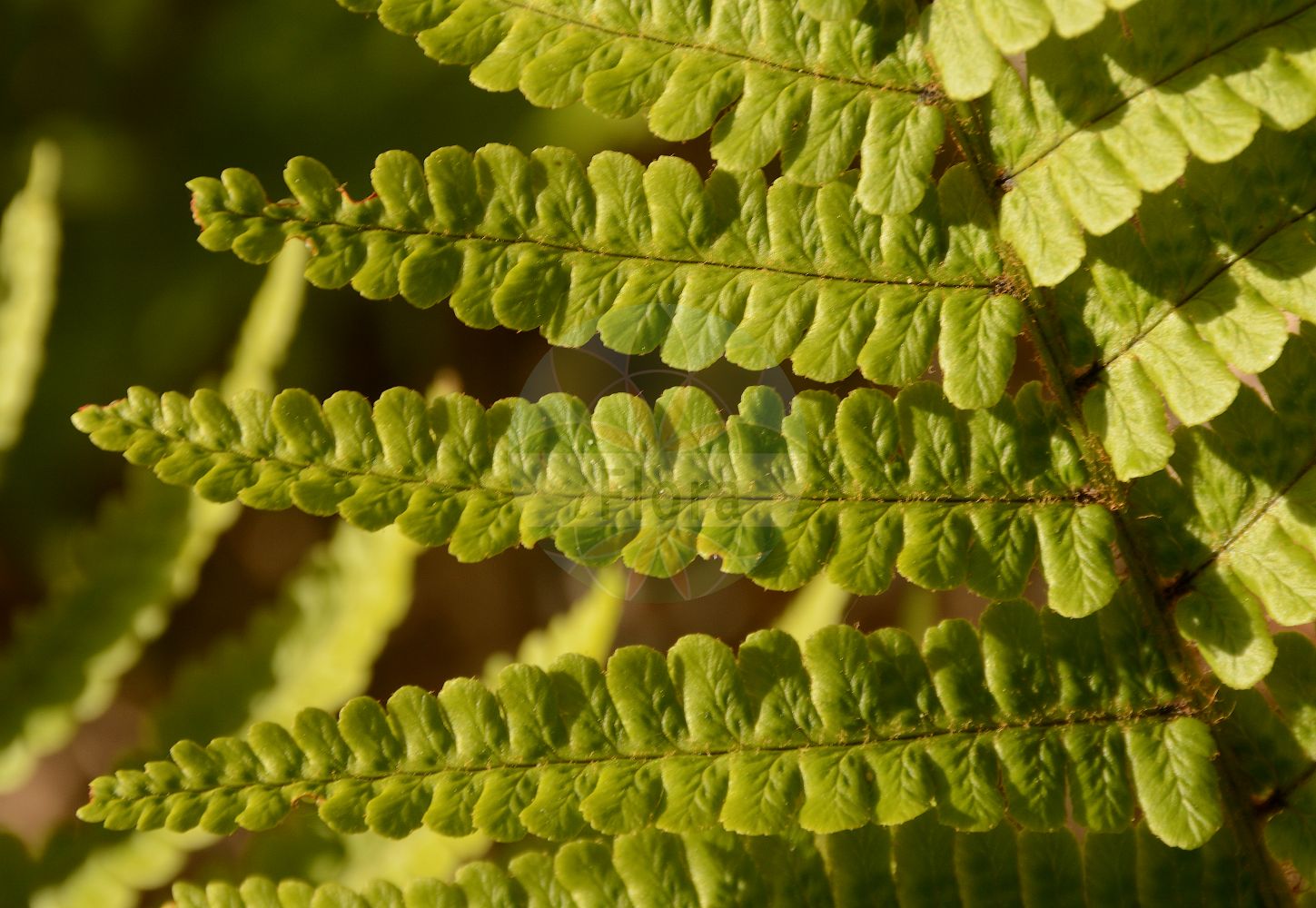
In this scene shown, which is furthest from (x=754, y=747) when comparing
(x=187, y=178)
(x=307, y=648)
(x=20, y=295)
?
(x=187, y=178)

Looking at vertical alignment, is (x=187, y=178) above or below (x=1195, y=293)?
above

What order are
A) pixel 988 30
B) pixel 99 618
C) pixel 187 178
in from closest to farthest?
pixel 988 30
pixel 99 618
pixel 187 178

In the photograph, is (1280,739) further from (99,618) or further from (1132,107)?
(99,618)

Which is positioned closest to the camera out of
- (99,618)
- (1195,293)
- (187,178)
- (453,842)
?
(1195,293)

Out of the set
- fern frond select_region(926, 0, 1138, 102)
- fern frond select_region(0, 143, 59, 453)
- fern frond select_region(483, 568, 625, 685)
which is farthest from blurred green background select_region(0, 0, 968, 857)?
fern frond select_region(926, 0, 1138, 102)

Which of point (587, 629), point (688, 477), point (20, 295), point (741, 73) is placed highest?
point (20, 295)

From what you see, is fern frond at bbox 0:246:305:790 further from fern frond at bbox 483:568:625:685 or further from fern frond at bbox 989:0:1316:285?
fern frond at bbox 989:0:1316:285
